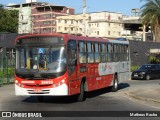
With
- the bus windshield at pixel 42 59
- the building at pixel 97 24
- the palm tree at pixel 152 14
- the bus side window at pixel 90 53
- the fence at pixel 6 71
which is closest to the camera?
the bus windshield at pixel 42 59

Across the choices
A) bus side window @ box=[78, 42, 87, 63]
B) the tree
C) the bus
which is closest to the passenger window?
the bus

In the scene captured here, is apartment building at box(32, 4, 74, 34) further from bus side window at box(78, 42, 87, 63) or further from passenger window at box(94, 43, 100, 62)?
bus side window at box(78, 42, 87, 63)

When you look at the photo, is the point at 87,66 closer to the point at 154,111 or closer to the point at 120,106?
the point at 120,106

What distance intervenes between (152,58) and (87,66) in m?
43.8

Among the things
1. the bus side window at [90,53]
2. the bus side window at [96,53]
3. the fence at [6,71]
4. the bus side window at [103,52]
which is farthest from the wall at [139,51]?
the bus side window at [90,53]

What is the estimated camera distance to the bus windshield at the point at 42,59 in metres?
17.3

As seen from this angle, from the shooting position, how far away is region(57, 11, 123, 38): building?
163 m

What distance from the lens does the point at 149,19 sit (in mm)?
68062

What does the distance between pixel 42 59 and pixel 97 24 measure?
147m

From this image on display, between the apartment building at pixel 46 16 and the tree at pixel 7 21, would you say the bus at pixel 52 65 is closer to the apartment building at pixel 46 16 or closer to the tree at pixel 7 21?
the tree at pixel 7 21

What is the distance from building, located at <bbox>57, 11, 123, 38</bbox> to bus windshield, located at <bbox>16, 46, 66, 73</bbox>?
471 feet

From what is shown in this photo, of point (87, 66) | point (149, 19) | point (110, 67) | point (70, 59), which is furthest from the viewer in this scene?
point (149, 19)

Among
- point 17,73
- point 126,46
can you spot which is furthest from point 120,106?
point 126,46

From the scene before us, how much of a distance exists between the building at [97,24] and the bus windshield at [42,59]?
471 feet
